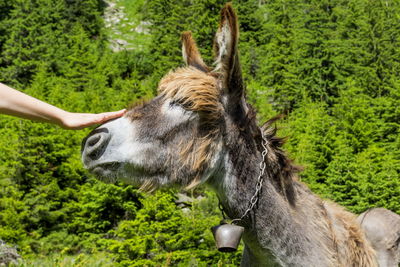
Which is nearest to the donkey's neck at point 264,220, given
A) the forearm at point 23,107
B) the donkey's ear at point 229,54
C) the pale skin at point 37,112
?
the donkey's ear at point 229,54

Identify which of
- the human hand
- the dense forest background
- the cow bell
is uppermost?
the human hand

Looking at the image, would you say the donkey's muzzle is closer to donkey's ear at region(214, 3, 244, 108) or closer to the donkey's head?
the donkey's head

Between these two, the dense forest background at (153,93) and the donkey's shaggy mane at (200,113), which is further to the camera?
the dense forest background at (153,93)

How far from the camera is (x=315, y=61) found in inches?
1123

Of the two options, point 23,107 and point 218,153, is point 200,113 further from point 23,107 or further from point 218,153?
point 23,107

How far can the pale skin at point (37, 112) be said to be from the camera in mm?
2121

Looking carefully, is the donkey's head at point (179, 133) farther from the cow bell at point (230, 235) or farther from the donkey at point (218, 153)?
the cow bell at point (230, 235)

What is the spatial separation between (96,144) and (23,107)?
43 centimetres

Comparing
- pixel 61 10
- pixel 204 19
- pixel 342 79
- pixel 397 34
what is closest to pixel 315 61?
pixel 342 79

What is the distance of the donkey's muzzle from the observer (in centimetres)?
218

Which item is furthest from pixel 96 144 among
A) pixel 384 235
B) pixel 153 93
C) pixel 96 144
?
pixel 153 93

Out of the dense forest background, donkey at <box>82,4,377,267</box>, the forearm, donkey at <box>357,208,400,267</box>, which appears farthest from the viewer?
the dense forest background

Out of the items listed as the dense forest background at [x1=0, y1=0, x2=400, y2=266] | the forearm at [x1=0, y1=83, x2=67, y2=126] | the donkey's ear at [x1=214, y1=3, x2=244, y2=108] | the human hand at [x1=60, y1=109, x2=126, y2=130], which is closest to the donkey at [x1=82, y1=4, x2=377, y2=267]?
the donkey's ear at [x1=214, y1=3, x2=244, y2=108]

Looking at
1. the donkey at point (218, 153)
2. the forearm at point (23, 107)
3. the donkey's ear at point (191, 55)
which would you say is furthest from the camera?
the donkey's ear at point (191, 55)
